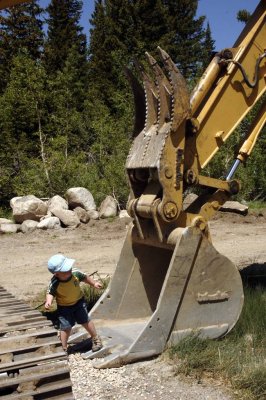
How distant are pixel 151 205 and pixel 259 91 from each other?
162 centimetres

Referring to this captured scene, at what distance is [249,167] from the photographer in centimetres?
1750

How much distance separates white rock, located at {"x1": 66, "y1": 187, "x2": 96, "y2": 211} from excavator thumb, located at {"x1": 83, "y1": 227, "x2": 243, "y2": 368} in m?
8.97

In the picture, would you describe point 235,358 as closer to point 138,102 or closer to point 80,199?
point 138,102

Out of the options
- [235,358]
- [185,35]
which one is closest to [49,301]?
[235,358]

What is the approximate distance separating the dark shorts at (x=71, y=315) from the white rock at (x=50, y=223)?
848 cm

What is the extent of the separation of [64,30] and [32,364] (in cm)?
3275

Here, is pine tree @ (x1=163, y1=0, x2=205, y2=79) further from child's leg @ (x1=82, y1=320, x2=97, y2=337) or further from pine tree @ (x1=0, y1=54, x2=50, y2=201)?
child's leg @ (x1=82, y1=320, x2=97, y2=337)

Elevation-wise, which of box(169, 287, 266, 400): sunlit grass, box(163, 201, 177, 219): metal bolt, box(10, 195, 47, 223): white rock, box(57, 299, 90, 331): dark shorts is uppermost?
box(163, 201, 177, 219): metal bolt

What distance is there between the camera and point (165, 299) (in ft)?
14.7

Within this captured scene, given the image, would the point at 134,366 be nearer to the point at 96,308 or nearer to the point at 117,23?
the point at 96,308

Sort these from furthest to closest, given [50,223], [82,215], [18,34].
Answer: [18,34]
[82,215]
[50,223]

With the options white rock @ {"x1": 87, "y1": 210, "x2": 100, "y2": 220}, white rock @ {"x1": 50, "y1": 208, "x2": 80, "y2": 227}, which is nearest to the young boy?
white rock @ {"x1": 50, "y1": 208, "x2": 80, "y2": 227}

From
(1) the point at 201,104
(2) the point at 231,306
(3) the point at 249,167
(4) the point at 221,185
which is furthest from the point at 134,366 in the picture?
(3) the point at 249,167

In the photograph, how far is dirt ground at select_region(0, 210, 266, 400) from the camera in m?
3.95
